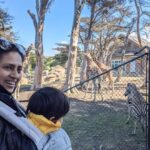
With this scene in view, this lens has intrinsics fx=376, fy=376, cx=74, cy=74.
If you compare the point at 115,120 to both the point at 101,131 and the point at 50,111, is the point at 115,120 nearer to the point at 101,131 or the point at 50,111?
the point at 101,131

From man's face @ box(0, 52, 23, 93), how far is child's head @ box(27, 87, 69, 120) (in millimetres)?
226

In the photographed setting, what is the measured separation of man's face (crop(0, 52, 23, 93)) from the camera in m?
1.91

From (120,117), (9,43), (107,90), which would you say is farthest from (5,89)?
(107,90)

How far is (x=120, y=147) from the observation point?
6316mm

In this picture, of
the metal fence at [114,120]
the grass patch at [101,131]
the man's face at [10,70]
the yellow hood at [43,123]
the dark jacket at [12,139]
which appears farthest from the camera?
the grass patch at [101,131]

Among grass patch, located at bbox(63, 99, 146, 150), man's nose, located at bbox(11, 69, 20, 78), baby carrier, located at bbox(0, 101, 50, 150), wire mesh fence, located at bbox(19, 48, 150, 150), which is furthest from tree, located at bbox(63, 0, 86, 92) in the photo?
baby carrier, located at bbox(0, 101, 50, 150)

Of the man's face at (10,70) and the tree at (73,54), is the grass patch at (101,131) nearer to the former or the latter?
the man's face at (10,70)

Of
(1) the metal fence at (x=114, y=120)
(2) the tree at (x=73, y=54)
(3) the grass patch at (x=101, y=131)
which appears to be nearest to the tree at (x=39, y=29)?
(2) the tree at (x=73, y=54)

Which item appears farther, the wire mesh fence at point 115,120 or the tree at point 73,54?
the tree at point 73,54

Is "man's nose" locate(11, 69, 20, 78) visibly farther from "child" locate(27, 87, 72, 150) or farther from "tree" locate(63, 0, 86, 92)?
"tree" locate(63, 0, 86, 92)

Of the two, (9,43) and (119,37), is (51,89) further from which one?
(119,37)

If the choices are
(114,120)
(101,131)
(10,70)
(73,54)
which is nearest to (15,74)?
(10,70)

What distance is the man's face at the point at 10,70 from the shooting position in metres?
1.91

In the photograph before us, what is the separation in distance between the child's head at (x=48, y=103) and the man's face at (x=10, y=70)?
23cm
